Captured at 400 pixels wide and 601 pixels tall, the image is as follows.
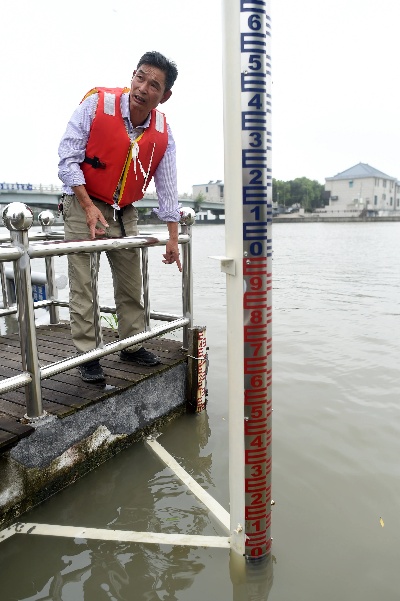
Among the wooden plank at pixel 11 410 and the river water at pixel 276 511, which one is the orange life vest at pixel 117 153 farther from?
the river water at pixel 276 511

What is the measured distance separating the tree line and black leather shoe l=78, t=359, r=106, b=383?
109 meters

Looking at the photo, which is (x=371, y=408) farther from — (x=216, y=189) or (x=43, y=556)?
(x=216, y=189)

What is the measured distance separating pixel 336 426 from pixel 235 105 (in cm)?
298

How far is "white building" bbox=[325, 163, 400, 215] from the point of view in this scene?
110m

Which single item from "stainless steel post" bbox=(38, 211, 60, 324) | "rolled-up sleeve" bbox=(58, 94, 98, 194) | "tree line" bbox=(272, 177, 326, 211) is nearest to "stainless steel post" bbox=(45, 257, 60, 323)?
"stainless steel post" bbox=(38, 211, 60, 324)

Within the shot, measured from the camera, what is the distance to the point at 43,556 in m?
2.35

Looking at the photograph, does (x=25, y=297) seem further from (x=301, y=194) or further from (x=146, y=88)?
(x=301, y=194)

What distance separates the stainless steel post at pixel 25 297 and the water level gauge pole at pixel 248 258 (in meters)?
1.20

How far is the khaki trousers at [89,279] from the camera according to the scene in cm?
317

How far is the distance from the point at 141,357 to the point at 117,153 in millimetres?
1506

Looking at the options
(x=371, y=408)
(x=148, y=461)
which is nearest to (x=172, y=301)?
(x=371, y=408)

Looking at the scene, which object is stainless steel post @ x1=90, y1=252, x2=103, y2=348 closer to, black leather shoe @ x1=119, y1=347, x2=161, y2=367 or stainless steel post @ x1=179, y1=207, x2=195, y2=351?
black leather shoe @ x1=119, y1=347, x2=161, y2=367

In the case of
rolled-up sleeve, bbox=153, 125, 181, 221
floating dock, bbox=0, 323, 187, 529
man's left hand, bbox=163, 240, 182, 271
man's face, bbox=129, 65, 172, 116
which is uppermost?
man's face, bbox=129, 65, 172, 116

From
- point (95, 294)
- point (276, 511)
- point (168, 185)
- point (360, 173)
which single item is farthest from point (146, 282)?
point (360, 173)
